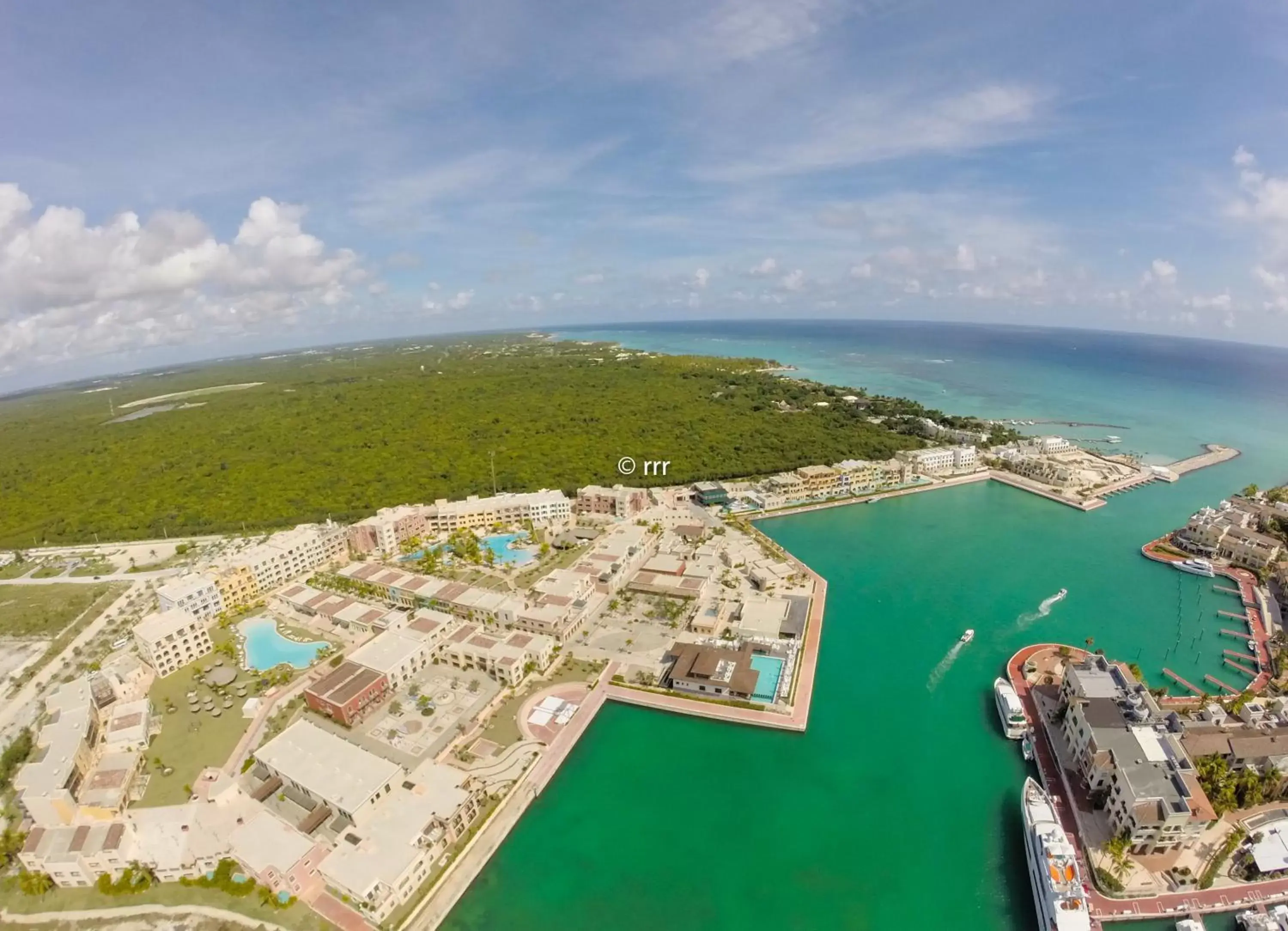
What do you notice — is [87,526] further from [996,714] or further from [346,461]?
[996,714]

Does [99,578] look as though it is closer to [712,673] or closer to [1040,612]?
[712,673]

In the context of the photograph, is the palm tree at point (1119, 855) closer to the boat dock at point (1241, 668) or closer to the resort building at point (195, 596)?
the boat dock at point (1241, 668)

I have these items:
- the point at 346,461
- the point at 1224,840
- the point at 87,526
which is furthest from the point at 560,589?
the point at 87,526

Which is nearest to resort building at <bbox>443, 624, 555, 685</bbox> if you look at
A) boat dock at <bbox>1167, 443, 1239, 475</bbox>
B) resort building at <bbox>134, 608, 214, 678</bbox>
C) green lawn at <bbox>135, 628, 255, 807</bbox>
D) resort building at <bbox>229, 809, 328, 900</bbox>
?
green lawn at <bbox>135, 628, 255, 807</bbox>

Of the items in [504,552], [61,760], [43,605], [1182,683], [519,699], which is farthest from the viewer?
[504,552]

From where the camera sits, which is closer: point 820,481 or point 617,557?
point 617,557

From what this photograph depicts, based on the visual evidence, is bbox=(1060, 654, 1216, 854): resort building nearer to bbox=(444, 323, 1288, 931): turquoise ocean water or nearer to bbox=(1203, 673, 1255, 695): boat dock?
bbox=(444, 323, 1288, 931): turquoise ocean water

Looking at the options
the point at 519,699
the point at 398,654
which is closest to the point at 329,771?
the point at 398,654
